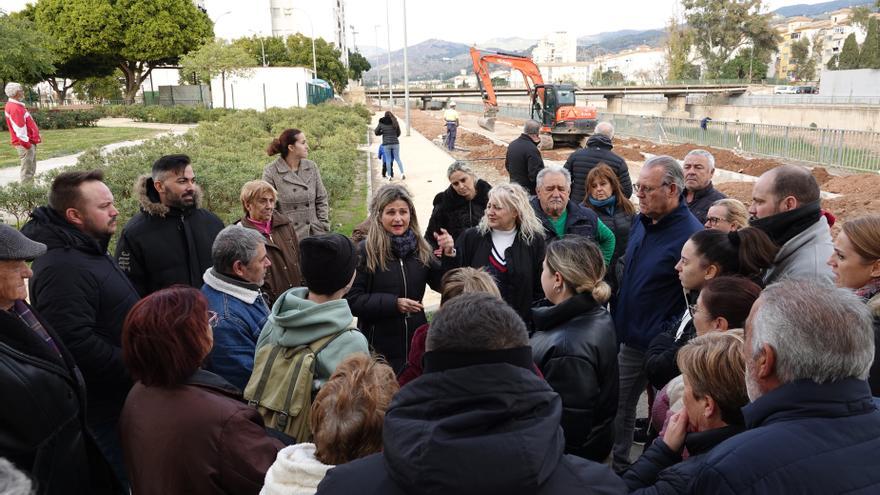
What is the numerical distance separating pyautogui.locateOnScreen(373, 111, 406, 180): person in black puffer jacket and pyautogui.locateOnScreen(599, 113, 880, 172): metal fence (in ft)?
45.4

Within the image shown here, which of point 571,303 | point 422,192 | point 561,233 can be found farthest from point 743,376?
point 422,192

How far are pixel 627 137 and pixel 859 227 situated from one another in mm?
32685

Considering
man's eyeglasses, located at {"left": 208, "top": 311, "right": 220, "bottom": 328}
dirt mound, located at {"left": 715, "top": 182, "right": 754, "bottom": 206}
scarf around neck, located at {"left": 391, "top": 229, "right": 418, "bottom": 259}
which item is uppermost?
scarf around neck, located at {"left": 391, "top": 229, "right": 418, "bottom": 259}

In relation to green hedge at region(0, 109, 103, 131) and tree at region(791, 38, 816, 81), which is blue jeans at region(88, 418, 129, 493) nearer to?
green hedge at region(0, 109, 103, 131)

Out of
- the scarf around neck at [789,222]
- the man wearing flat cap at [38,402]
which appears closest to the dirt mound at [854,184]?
the scarf around neck at [789,222]

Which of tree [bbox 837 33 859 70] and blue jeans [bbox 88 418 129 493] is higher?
tree [bbox 837 33 859 70]

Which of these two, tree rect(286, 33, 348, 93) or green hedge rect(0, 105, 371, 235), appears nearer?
green hedge rect(0, 105, 371, 235)

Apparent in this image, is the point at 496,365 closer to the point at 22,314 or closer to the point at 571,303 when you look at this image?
the point at 571,303

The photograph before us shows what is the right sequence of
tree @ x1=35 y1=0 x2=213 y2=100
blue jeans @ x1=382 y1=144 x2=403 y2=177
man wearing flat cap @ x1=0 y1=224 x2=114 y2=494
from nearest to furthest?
man wearing flat cap @ x1=0 y1=224 x2=114 y2=494
blue jeans @ x1=382 y1=144 x2=403 y2=177
tree @ x1=35 y1=0 x2=213 y2=100

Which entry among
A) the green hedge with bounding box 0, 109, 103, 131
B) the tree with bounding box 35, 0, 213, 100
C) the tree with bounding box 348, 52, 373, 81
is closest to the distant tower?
the tree with bounding box 348, 52, 373, 81

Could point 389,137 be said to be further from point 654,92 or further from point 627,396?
point 654,92

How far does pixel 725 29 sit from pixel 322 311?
96173 mm

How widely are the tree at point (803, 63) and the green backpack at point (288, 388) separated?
11079 centimetres

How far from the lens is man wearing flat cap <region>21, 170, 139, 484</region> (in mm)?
3035
